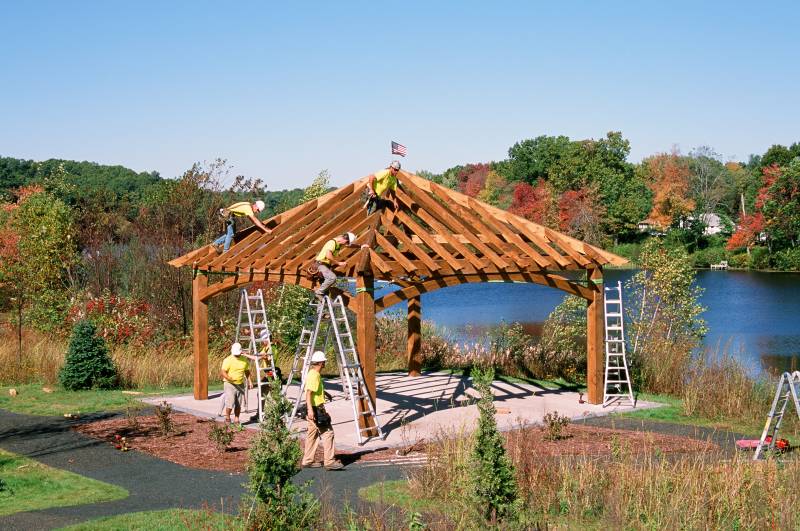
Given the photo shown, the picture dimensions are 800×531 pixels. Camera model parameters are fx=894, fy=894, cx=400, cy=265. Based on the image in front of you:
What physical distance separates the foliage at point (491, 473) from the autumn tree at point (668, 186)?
65148mm

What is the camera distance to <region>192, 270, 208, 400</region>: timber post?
1762cm

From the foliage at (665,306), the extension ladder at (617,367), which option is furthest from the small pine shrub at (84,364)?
the foliage at (665,306)

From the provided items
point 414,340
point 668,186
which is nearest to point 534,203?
point 668,186

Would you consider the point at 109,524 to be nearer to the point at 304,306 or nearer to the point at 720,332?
the point at 304,306

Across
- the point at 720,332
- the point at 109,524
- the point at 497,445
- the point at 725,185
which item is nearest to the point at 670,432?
the point at 497,445

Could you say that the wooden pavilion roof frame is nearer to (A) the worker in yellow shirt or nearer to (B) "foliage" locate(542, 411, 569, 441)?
(A) the worker in yellow shirt

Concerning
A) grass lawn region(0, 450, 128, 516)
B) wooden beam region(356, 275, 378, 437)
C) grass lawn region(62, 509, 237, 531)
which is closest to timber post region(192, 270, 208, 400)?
wooden beam region(356, 275, 378, 437)

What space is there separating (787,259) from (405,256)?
4769 centimetres

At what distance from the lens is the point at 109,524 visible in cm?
921

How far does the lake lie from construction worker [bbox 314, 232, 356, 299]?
1490 cm

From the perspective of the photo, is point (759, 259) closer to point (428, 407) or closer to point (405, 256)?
point (428, 407)

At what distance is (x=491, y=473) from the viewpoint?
785cm

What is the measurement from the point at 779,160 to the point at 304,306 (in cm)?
5496

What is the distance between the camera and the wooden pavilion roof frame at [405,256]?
49.5ft
